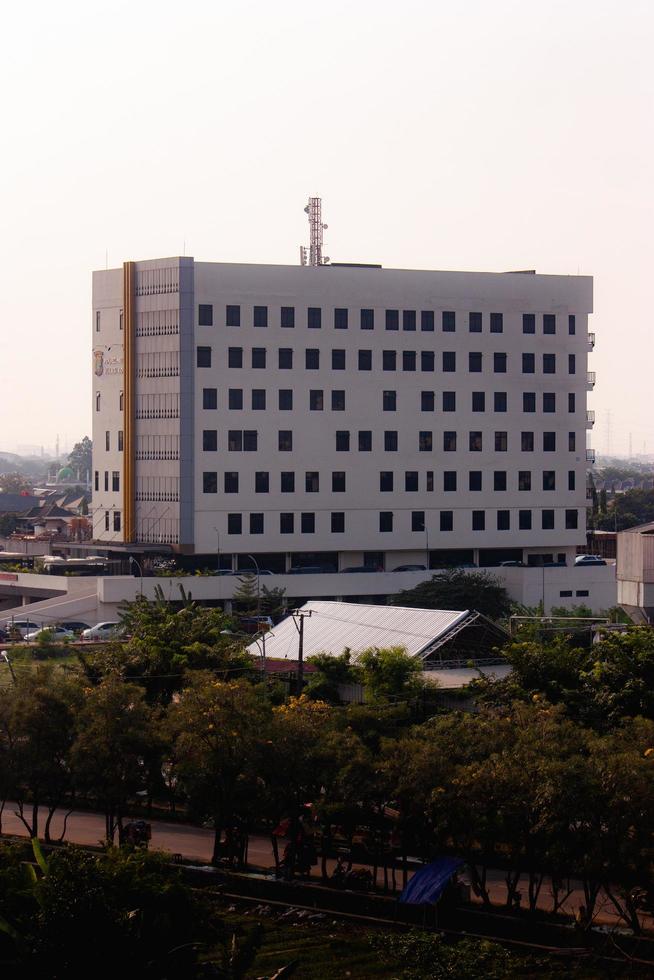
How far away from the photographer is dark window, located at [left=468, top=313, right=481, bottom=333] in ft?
242

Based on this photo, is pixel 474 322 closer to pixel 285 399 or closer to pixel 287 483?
pixel 285 399

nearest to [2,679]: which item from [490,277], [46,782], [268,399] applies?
[46,782]

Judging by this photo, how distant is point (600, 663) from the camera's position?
3434 cm

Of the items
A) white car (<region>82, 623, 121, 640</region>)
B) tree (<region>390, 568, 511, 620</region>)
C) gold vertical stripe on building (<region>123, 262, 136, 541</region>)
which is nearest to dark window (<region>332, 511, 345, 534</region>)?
tree (<region>390, 568, 511, 620</region>)

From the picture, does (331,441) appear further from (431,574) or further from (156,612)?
(156,612)

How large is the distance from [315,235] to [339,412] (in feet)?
40.6

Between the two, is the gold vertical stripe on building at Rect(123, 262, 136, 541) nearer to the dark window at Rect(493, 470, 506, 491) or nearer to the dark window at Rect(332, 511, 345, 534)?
the dark window at Rect(332, 511, 345, 534)

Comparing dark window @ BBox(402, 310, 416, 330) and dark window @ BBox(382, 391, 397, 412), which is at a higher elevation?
dark window @ BBox(402, 310, 416, 330)

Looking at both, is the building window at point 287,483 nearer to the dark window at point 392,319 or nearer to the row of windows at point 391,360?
the row of windows at point 391,360

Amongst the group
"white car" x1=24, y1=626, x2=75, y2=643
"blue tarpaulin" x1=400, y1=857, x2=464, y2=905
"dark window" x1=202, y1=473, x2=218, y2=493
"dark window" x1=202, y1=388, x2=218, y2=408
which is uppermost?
"dark window" x1=202, y1=388, x2=218, y2=408

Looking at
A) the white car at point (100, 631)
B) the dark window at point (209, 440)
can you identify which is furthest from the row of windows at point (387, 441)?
the white car at point (100, 631)

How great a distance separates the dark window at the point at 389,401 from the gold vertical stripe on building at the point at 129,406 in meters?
13.3

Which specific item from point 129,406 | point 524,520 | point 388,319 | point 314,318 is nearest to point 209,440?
point 129,406

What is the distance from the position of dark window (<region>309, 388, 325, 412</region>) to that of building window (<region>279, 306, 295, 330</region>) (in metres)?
3.58
